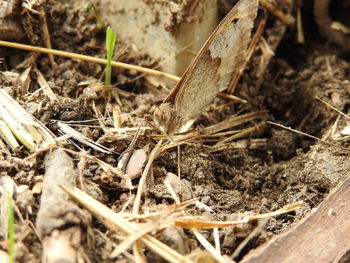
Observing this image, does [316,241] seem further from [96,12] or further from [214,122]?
[96,12]

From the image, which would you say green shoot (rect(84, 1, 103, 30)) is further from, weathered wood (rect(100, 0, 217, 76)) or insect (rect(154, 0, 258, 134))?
insect (rect(154, 0, 258, 134))

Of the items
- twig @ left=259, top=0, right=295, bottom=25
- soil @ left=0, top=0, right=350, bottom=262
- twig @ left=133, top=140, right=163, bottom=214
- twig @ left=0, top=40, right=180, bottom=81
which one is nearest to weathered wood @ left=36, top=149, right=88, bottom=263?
soil @ left=0, top=0, right=350, bottom=262

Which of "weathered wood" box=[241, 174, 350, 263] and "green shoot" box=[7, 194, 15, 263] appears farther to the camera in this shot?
"weathered wood" box=[241, 174, 350, 263]

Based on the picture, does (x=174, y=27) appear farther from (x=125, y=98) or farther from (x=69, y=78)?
(x=69, y=78)

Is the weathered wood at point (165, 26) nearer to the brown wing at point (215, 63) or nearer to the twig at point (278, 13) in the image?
the brown wing at point (215, 63)

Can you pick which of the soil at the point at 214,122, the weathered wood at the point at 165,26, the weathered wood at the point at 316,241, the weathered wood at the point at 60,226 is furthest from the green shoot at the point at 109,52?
the weathered wood at the point at 316,241

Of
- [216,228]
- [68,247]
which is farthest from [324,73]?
[68,247]

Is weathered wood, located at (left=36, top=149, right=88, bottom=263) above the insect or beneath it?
beneath

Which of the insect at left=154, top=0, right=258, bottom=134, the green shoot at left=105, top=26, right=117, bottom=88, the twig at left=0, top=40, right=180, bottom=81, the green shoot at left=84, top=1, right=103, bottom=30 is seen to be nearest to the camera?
the insect at left=154, top=0, right=258, bottom=134

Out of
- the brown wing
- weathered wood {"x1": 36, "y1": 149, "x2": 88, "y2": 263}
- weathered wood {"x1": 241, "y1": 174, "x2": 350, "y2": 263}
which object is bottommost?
weathered wood {"x1": 36, "y1": 149, "x2": 88, "y2": 263}

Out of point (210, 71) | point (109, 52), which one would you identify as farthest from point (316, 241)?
point (109, 52)

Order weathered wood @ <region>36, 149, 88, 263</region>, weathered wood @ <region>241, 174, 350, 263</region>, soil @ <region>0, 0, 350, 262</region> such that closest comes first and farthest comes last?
weathered wood @ <region>36, 149, 88, 263</region> → weathered wood @ <region>241, 174, 350, 263</region> → soil @ <region>0, 0, 350, 262</region>
